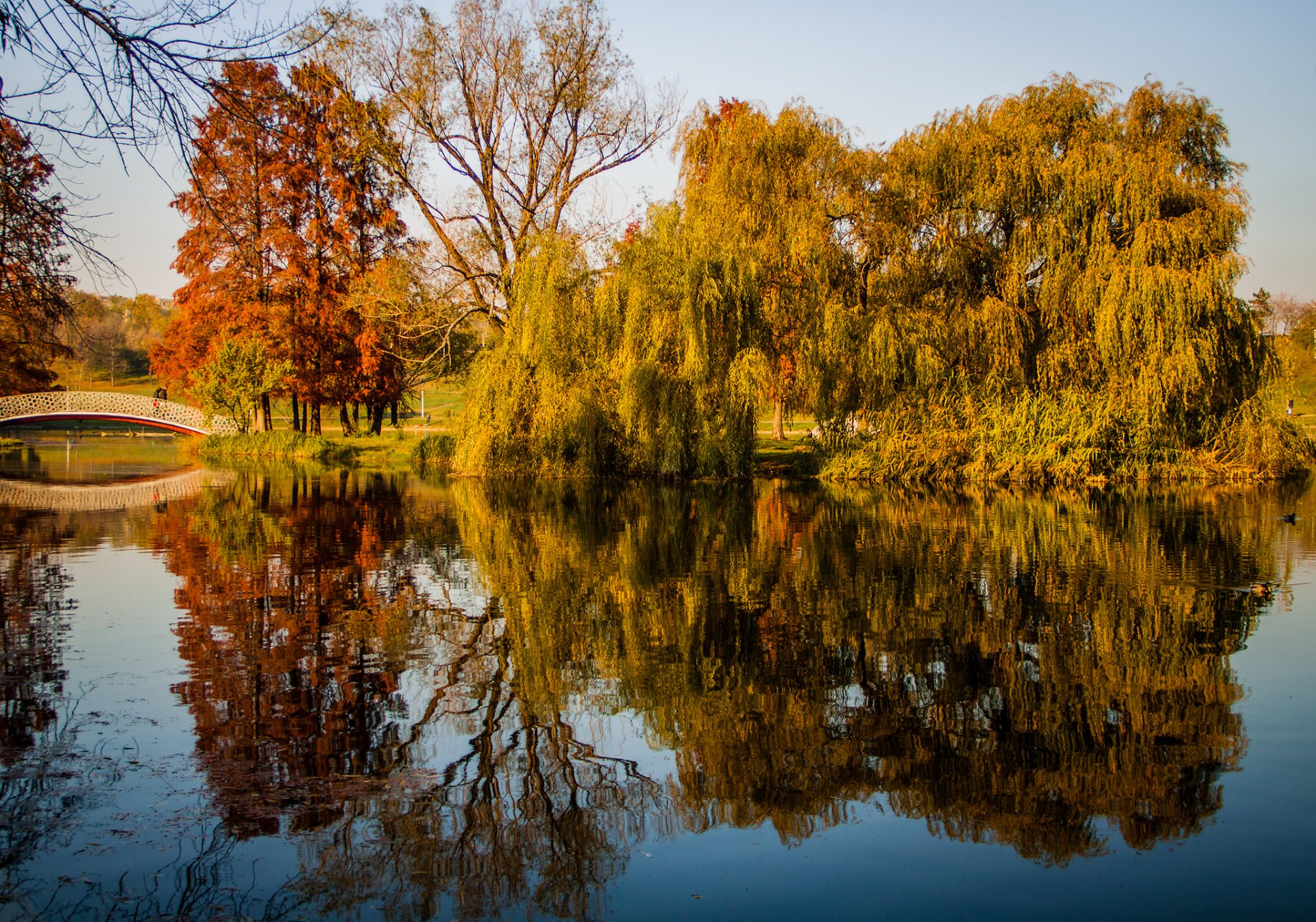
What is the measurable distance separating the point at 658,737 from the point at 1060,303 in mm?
20426

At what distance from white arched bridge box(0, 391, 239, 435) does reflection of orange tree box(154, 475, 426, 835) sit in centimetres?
3286

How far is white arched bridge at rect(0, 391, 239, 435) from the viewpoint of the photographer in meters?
43.0

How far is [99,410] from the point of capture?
44219mm

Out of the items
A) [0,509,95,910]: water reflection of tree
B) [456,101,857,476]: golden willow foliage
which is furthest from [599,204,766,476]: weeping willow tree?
[0,509,95,910]: water reflection of tree

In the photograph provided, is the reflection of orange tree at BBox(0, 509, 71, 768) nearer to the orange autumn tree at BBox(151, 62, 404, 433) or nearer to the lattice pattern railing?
the lattice pattern railing

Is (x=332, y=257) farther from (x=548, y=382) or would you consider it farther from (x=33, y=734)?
(x=33, y=734)

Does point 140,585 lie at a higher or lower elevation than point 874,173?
lower

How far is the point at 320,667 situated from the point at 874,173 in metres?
21.8

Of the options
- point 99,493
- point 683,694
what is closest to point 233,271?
point 99,493

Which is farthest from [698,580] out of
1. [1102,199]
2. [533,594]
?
[1102,199]

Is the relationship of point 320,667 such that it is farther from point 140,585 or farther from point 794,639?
point 140,585

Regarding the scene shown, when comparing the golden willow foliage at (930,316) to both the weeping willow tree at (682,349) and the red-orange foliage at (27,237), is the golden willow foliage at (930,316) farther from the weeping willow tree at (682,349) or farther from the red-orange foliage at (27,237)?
the red-orange foliage at (27,237)

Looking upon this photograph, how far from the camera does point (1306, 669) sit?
6.51 meters

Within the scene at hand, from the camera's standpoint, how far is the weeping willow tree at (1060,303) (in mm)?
21328
